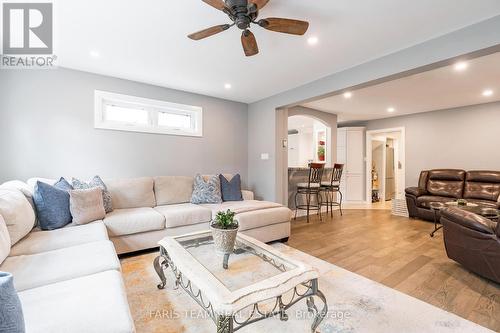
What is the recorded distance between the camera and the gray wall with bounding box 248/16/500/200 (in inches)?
81.9

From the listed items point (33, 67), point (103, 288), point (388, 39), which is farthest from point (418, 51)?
point (33, 67)

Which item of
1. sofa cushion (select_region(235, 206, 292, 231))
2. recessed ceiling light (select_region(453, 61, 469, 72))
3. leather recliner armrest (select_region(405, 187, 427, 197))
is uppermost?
recessed ceiling light (select_region(453, 61, 469, 72))

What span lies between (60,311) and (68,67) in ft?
10.9

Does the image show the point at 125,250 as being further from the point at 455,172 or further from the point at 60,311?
the point at 455,172

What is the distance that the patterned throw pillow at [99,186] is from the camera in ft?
9.26

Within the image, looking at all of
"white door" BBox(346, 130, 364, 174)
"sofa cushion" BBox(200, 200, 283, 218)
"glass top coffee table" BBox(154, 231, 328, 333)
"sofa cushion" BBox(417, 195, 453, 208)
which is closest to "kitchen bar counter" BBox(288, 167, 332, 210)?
"sofa cushion" BBox(200, 200, 283, 218)

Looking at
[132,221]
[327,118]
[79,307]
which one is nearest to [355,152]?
[327,118]

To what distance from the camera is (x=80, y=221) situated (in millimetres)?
2490

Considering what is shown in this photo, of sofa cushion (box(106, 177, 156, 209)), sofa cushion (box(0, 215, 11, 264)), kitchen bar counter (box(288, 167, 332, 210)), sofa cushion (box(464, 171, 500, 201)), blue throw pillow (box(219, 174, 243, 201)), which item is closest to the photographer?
sofa cushion (box(0, 215, 11, 264))

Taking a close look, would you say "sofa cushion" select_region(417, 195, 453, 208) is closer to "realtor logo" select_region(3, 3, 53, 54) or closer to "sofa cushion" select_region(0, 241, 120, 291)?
"sofa cushion" select_region(0, 241, 120, 291)

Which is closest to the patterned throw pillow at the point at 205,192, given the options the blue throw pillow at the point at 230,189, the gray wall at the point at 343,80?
the blue throw pillow at the point at 230,189

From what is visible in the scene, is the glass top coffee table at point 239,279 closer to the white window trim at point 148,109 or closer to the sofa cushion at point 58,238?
the sofa cushion at point 58,238

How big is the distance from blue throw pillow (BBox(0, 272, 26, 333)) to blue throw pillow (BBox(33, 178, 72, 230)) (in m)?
2.03

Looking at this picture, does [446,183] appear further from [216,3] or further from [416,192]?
[216,3]
